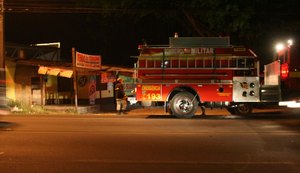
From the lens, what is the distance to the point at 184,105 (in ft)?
59.2

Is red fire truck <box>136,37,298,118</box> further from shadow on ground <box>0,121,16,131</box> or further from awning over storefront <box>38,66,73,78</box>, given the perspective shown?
awning over storefront <box>38,66,73,78</box>

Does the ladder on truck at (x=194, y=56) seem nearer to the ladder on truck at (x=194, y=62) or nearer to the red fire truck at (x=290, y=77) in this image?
the ladder on truck at (x=194, y=62)

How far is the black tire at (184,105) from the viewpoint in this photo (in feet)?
59.2

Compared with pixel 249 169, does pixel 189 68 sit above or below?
above

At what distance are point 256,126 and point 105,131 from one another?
15.3 feet

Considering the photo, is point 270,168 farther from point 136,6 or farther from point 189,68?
point 136,6

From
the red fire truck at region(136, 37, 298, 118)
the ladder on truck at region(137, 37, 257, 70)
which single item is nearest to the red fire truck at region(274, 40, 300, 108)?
the red fire truck at region(136, 37, 298, 118)

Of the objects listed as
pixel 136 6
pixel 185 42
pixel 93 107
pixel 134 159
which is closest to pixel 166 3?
pixel 136 6

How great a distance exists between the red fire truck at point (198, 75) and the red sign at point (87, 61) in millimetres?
5405

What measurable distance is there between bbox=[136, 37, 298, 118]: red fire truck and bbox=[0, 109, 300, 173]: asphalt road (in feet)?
7.64

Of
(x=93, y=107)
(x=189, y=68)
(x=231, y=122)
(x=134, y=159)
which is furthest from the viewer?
(x=93, y=107)

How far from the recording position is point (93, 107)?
25547mm

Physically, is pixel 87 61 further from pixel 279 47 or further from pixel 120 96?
pixel 279 47

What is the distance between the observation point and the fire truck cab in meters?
17.9
